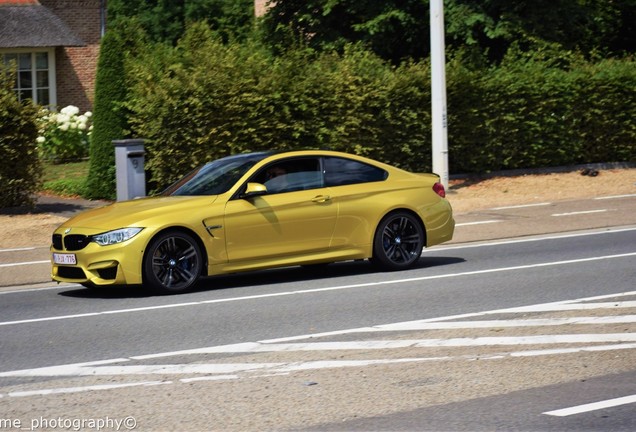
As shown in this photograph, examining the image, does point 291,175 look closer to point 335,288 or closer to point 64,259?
point 335,288

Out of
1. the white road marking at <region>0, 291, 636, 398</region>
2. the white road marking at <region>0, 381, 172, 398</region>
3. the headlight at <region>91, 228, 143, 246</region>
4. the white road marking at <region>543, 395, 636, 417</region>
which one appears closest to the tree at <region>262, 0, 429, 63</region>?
the headlight at <region>91, 228, 143, 246</region>

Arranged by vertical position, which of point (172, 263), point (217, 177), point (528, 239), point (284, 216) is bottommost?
point (528, 239)

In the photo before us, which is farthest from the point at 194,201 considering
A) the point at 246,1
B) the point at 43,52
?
the point at 246,1

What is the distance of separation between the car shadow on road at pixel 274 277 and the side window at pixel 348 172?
1.12 meters

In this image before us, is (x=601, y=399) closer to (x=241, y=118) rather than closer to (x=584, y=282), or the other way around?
(x=584, y=282)

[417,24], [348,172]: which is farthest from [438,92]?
[348,172]

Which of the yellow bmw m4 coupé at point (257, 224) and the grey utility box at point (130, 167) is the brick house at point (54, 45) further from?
the yellow bmw m4 coupé at point (257, 224)

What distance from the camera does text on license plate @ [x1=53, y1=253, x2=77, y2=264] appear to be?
12280 millimetres

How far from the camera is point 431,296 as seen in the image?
1182cm

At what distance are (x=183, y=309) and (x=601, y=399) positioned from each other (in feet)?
16.8

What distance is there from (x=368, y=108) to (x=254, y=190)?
39.0 feet

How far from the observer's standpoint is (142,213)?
12.3m

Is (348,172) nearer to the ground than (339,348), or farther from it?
farther from it

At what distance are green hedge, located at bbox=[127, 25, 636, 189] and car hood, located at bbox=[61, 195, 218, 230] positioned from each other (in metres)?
9.18
